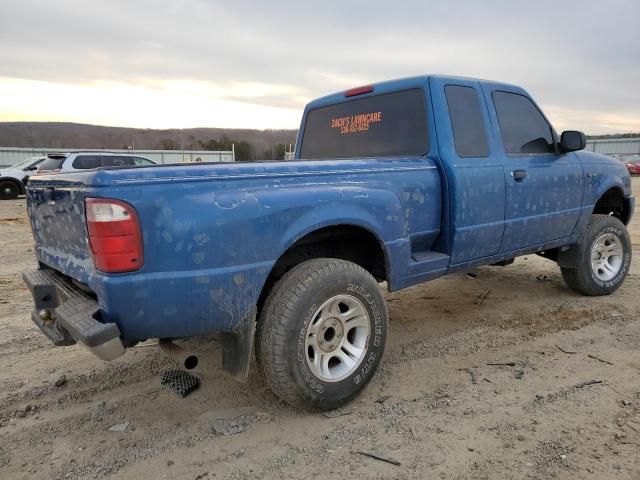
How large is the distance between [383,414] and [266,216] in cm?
136

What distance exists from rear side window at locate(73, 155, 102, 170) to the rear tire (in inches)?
202

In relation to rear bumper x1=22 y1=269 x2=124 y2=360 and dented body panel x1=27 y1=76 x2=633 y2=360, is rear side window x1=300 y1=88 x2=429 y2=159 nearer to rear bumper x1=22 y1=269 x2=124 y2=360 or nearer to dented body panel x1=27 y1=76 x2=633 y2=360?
dented body panel x1=27 y1=76 x2=633 y2=360

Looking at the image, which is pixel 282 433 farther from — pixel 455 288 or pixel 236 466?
pixel 455 288

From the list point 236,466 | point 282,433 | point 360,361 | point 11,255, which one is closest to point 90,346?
point 236,466

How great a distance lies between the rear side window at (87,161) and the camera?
1330 cm

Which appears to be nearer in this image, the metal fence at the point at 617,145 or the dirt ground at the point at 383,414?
the dirt ground at the point at 383,414

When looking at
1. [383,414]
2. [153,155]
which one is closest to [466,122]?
[383,414]

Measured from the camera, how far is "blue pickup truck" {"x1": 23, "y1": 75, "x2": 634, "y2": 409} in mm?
2189

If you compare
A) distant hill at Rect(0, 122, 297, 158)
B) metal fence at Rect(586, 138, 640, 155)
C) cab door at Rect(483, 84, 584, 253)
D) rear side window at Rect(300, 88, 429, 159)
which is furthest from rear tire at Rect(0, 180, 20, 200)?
metal fence at Rect(586, 138, 640, 155)

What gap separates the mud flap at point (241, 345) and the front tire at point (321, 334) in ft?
0.29

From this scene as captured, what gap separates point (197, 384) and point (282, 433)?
0.81 meters

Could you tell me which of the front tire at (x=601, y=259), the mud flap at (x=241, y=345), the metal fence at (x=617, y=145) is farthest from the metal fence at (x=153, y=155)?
the metal fence at (x=617, y=145)

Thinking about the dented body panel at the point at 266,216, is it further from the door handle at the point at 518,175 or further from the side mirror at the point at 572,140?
the side mirror at the point at 572,140

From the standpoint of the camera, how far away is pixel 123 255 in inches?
84.0
